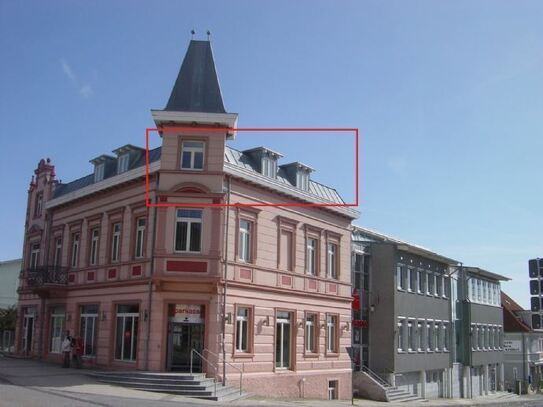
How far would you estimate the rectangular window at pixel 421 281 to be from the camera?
4142 centimetres

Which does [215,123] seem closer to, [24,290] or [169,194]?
[169,194]

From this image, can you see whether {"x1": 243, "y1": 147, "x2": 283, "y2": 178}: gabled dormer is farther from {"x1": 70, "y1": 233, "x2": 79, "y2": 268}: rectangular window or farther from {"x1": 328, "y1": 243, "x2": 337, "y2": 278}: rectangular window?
{"x1": 70, "y1": 233, "x2": 79, "y2": 268}: rectangular window

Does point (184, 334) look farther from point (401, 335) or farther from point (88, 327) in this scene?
point (401, 335)

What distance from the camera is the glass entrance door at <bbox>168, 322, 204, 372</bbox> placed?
2547cm

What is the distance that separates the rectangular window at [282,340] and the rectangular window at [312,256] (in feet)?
9.43

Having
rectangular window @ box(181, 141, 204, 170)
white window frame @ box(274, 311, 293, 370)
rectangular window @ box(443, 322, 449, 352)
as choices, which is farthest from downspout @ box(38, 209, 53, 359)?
rectangular window @ box(443, 322, 449, 352)

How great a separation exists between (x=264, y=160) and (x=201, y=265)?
21.6ft

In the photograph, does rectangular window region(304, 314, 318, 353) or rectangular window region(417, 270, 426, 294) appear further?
rectangular window region(417, 270, 426, 294)

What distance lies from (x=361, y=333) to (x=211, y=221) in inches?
604

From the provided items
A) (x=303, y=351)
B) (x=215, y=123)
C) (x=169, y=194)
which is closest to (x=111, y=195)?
(x=169, y=194)

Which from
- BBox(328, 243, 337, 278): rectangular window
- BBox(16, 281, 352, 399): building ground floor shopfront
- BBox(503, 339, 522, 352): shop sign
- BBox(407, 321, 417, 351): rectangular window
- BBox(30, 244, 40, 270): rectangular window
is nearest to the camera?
BBox(16, 281, 352, 399): building ground floor shopfront

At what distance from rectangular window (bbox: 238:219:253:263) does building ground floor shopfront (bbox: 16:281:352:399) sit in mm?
1500

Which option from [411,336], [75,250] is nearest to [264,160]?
[75,250]

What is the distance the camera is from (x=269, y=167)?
29906 mm
